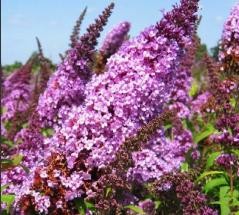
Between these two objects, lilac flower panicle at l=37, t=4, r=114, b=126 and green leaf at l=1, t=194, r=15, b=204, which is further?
lilac flower panicle at l=37, t=4, r=114, b=126

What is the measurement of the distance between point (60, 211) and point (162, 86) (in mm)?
1333

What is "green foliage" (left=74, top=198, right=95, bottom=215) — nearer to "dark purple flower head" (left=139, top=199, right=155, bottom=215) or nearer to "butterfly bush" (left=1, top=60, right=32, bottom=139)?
"dark purple flower head" (left=139, top=199, right=155, bottom=215)

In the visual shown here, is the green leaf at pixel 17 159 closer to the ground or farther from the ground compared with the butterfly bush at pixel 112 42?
closer to the ground

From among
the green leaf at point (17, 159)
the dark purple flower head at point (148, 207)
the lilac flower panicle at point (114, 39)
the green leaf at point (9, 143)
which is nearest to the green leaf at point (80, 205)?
the dark purple flower head at point (148, 207)

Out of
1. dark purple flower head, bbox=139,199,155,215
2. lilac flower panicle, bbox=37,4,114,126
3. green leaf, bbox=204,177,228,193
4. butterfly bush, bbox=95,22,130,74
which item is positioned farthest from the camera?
butterfly bush, bbox=95,22,130,74

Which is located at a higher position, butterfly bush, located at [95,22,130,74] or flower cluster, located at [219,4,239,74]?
butterfly bush, located at [95,22,130,74]

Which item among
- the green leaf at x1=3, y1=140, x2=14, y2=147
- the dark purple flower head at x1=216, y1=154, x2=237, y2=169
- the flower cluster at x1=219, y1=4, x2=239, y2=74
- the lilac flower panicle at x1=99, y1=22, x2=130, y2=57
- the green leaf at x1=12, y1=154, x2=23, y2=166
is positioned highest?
the lilac flower panicle at x1=99, y1=22, x2=130, y2=57

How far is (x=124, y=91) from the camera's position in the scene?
4.89 meters

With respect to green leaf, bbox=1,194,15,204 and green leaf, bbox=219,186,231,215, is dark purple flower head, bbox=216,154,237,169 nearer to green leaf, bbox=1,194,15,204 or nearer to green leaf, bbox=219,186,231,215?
green leaf, bbox=219,186,231,215

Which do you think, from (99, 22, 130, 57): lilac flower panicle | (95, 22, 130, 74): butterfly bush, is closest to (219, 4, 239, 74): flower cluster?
(95, 22, 130, 74): butterfly bush

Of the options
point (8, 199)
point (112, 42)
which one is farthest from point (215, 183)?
point (112, 42)

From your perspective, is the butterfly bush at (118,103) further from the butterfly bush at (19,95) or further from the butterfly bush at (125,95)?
the butterfly bush at (19,95)

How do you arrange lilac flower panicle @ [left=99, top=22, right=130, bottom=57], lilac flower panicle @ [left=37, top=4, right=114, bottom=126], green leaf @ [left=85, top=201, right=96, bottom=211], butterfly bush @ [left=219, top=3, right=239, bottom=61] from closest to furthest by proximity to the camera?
green leaf @ [left=85, top=201, right=96, bottom=211], lilac flower panicle @ [left=37, top=4, right=114, bottom=126], butterfly bush @ [left=219, top=3, right=239, bottom=61], lilac flower panicle @ [left=99, top=22, right=130, bottom=57]

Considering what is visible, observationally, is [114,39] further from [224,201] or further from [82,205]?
[82,205]
